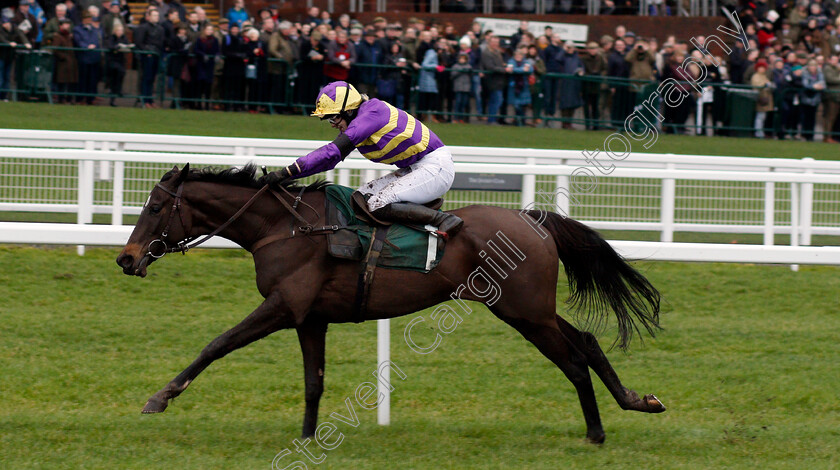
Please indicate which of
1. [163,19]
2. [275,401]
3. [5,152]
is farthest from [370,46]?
[275,401]

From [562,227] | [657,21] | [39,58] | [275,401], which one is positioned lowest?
[275,401]

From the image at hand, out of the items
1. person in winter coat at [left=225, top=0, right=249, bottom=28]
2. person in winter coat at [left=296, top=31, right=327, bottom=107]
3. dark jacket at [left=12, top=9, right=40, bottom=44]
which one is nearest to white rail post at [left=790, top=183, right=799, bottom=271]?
person in winter coat at [left=296, top=31, right=327, bottom=107]

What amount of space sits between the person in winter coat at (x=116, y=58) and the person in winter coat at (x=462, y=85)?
475cm

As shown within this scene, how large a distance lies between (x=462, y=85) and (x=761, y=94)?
194 inches

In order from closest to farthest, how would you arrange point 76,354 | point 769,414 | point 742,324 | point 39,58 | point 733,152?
point 769,414 → point 76,354 → point 742,324 → point 39,58 → point 733,152

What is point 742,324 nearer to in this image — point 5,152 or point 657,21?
point 5,152

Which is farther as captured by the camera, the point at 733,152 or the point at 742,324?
the point at 733,152

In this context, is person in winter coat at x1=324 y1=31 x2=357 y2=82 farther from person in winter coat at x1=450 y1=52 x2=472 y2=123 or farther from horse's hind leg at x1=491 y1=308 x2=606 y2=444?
horse's hind leg at x1=491 y1=308 x2=606 y2=444

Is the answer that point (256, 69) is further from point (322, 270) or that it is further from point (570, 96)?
point (322, 270)

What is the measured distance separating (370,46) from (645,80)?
14.1ft

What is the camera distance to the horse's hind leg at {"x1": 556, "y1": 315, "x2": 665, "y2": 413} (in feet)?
18.2

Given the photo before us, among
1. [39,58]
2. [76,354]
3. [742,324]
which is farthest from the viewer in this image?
[39,58]

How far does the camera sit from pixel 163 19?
1591 centimetres

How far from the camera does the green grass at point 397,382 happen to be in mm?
5246
